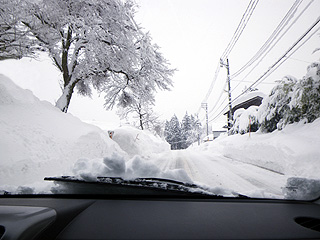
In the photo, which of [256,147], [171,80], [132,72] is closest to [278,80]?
[256,147]

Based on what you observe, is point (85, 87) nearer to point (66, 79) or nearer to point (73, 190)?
point (66, 79)

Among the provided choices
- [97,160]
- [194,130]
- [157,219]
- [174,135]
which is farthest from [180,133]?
[157,219]

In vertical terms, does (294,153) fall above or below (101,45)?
below

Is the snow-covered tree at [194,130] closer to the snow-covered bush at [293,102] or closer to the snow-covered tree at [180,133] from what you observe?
the snow-covered tree at [180,133]

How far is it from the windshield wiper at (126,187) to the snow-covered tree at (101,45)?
599 centimetres

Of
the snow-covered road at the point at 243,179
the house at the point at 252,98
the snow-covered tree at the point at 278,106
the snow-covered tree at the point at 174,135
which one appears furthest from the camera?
the snow-covered tree at the point at 174,135

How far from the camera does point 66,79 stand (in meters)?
8.91

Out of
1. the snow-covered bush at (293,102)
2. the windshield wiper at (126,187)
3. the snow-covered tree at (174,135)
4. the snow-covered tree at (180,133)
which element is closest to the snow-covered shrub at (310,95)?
the snow-covered bush at (293,102)

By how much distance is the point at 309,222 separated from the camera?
1208 millimetres

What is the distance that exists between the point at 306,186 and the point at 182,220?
1.39 meters

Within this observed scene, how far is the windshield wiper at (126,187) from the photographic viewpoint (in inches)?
60.4

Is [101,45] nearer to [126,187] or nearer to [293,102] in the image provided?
[126,187]

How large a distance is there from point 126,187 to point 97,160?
2.45 ft

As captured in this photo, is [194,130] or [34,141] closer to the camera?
[34,141]
